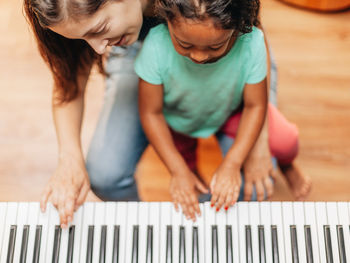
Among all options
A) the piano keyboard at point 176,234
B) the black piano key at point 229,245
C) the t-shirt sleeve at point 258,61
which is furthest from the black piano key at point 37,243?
the t-shirt sleeve at point 258,61

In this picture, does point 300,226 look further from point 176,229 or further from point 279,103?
point 279,103

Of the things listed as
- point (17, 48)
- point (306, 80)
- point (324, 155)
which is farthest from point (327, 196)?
point (17, 48)

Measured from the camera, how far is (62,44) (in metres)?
1.02

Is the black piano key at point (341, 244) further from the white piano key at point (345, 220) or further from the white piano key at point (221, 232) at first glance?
the white piano key at point (221, 232)

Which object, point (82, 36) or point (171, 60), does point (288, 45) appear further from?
point (82, 36)

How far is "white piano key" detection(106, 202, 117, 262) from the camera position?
35.9 inches

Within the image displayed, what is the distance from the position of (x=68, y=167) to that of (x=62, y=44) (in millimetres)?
325

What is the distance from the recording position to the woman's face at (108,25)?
83 centimetres

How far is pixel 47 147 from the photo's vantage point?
1642 millimetres

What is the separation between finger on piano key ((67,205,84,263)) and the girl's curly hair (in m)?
0.49

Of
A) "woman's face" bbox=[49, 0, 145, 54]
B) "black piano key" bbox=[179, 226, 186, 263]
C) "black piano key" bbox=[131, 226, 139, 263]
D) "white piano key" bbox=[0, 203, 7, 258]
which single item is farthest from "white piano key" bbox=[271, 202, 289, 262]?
"white piano key" bbox=[0, 203, 7, 258]

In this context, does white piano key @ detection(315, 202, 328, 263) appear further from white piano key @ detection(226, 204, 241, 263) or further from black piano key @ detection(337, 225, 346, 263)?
white piano key @ detection(226, 204, 241, 263)

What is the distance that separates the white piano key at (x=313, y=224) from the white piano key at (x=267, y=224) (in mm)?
86

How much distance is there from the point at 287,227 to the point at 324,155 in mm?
781
